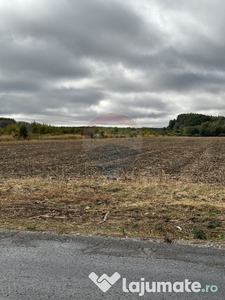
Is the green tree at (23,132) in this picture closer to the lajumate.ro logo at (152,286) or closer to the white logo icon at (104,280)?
the white logo icon at (104,280)

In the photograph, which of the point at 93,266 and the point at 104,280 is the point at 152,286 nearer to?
the point at 104,280

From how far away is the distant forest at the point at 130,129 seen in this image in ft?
46.5

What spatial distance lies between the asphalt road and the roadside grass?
0.61 meters

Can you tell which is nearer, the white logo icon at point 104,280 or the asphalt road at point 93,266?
the asphalt road at point 93,266

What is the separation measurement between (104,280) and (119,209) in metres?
3.58

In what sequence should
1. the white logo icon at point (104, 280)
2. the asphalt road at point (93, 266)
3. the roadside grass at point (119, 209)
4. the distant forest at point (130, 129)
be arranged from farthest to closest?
the distant forest at point (130, 129)
the roadside grass at point (119, 209)
the white logo icon at point (104, 280)
the asphalt road at point (93, 266)

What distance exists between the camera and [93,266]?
12.9ft

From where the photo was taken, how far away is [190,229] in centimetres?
569

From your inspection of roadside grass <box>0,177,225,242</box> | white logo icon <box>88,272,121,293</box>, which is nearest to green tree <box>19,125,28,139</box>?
roadside grass <box>0,177,225,242</box>

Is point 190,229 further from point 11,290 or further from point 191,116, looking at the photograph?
point 191,116

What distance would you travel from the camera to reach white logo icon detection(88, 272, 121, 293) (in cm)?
340

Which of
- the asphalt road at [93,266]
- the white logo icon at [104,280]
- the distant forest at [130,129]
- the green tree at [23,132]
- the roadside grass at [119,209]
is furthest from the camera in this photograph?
the green tree at [23,132]

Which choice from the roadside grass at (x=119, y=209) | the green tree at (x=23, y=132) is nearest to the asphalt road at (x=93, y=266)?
the roadside grass at (x=119, y=209)

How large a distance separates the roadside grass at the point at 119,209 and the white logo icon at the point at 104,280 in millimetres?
1586
